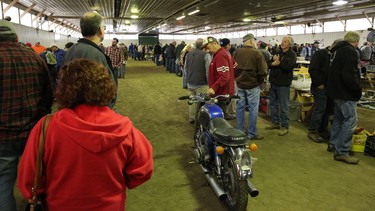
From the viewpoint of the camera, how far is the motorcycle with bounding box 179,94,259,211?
9.02ft

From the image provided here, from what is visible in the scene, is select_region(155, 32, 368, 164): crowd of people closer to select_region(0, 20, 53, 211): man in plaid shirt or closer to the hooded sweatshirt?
select_region(0, 20, 53, 211): man in plaid shirt

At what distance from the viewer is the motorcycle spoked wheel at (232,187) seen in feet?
8.96

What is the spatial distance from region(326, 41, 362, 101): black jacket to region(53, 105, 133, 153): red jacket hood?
351 centimetres

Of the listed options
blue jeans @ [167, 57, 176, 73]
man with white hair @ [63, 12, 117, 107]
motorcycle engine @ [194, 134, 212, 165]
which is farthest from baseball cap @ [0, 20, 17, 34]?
blue jeans @ [167, 57, 176, 73]

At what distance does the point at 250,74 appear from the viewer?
486 centimetres

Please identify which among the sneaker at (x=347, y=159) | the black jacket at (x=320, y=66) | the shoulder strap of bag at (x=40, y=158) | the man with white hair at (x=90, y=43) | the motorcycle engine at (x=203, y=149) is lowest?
the sneaker at (x=347, y=159)

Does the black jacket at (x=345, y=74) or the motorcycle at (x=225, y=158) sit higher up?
the black jacket at (x=345, y=74)

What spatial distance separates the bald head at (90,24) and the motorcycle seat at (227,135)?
56.1 inches

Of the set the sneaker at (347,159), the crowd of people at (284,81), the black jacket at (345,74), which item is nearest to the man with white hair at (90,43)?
the crowd of people at (284,81)

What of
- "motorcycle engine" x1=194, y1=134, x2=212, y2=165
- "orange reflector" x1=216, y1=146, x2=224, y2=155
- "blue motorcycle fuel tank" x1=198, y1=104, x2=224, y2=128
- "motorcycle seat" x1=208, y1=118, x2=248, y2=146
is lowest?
"motorcycle engine" x1=194, y1=134, x2=212, y2=165

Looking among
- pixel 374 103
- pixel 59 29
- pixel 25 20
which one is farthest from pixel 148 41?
pixel 374 103

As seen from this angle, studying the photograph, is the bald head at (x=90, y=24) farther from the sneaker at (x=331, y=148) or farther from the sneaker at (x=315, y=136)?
the sneaker at (x=315, y=136)

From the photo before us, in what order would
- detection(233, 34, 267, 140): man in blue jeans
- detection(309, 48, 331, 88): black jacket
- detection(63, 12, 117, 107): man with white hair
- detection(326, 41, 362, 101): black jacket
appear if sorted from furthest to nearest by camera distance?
1. detection(309, 48, 331, 88): black jacket
2. detection(233, 34, 267, 140): man in blue jeans
3. detection(326, 41, 362, 101): black jacket
4. detection(63, 12, 117, 107): man with white hair

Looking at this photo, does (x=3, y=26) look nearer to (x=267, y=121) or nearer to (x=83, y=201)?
(x=83, y=201)
